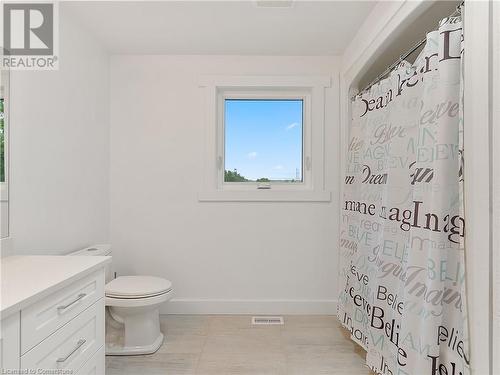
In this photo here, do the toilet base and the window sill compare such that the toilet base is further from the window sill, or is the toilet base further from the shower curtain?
the shower curtain

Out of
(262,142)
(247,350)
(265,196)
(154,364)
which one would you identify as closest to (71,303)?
(154,364)

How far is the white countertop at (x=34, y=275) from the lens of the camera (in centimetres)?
99

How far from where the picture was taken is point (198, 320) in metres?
2.64

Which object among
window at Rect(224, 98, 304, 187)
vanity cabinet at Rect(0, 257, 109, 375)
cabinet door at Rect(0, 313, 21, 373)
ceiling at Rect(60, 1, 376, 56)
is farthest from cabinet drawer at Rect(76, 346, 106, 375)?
ceiling at Rect(60, 1, 376, 56)

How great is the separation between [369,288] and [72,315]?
1683 millimetres

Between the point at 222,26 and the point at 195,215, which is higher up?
the point at 222,26

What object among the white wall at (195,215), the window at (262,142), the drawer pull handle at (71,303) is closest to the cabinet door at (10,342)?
the drawer pull handle at (71,303)

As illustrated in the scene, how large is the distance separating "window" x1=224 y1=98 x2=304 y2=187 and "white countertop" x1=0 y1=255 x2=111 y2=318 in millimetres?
1636

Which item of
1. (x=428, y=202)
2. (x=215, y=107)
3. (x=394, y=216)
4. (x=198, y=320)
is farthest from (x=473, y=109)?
(x=198, y=320)

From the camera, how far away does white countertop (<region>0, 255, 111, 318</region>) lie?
99cm

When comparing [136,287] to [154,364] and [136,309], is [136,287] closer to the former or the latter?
[136,309]

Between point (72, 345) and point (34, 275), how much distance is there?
322 mm

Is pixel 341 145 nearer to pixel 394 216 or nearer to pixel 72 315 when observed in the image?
pixel 394 216

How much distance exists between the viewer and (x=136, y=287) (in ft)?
6.97
